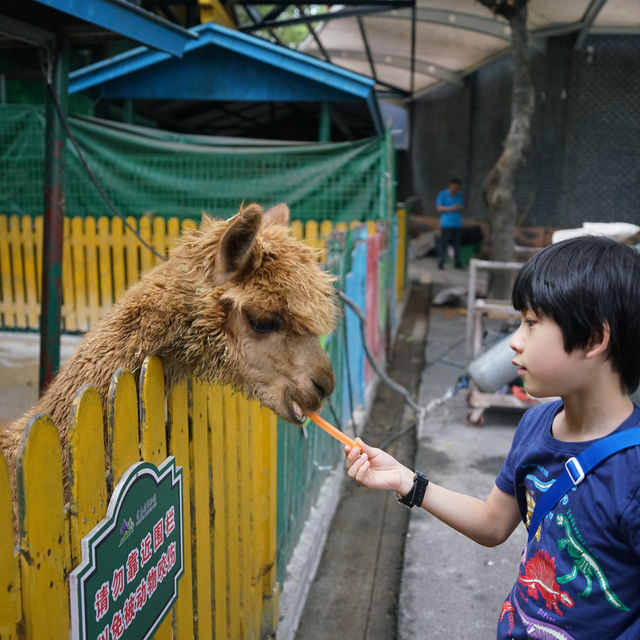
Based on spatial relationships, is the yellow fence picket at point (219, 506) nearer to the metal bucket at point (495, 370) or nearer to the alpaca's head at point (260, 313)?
the alpaca's head at point (260, 313)

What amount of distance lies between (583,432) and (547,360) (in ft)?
0.68

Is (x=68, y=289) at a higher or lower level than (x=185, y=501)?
lower

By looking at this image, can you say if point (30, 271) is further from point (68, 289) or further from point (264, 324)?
point (264, 324)

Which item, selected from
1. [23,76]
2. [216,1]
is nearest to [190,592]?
[23,76]

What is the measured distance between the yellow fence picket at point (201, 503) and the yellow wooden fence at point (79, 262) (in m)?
6.54

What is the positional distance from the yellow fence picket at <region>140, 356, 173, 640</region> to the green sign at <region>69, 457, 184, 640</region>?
0.12 ft

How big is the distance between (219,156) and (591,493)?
7.68 m

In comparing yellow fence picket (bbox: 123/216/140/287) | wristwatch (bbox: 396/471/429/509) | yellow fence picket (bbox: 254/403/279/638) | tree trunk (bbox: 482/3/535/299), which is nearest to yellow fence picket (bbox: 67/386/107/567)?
wristwatch (bbox: 396/471/429/509)

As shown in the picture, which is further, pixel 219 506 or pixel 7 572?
pixel 219 506

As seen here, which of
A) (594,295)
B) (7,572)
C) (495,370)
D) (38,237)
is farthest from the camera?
(38,237)

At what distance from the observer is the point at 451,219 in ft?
53.0

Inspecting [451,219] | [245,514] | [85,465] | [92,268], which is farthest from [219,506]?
[451,219]

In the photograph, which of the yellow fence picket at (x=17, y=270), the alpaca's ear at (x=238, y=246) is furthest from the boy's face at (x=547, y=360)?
the yellow fence picket at (x=17, y=270)

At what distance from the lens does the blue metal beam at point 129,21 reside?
350 cm
